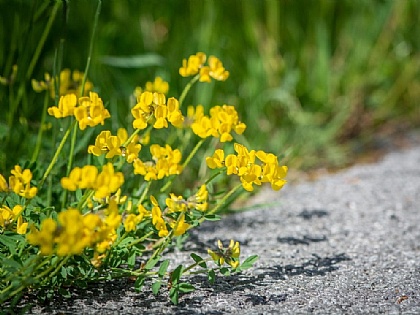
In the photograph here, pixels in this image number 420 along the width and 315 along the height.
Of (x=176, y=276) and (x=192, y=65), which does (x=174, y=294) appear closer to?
(x=176, y=276)

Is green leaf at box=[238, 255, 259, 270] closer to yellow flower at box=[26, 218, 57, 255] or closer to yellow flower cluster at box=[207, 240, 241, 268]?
yellow flower cluster at box=[207, 240, 241, 268]

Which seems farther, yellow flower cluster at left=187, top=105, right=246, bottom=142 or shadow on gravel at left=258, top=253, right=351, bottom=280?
shadow on gravel at left=258, top=253, right=351, bottom=280

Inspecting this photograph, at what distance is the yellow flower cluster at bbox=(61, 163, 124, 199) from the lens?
1050 millimetres

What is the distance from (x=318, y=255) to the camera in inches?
62.8

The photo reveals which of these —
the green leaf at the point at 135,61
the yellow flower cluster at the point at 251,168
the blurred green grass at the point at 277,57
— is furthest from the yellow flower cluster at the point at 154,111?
the green leaf at the point at 135,61

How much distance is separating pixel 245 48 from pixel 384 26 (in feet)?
1.95

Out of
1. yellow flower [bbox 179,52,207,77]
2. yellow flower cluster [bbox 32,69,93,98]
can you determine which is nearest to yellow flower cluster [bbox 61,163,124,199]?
yellow flower [bbox 179,52,207,77]

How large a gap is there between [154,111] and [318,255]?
599 millimetres

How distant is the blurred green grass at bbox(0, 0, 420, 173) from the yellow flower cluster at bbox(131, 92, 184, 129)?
0.99 metres

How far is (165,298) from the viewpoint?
1.32m

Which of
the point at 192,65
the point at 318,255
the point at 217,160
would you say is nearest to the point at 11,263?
the point at 217,160

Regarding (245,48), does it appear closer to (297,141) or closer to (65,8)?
(297,141)

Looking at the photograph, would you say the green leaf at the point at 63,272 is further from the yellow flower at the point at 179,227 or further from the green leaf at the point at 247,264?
the green leaf at the point at 247,264

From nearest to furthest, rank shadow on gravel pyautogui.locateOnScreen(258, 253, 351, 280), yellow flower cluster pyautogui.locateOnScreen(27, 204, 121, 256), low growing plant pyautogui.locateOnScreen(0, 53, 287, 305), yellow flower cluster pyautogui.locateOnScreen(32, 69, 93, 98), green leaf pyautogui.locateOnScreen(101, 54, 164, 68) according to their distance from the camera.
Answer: yellow flower cluster pyautogui.locateOnScreen(27, 204, 121, 256)
low growing plant pyautogui.locateOnScreen(0, 53, 287, 305)
shadow on gravel pyautogui.locateOnScreen(258, 253, 351, 280)
yellow flower cluster pyautogui.locateOnScreen(32, 69, 93, 98)
green leaf pyautogui.locateOnScreen(101, 54, 164, 68)
